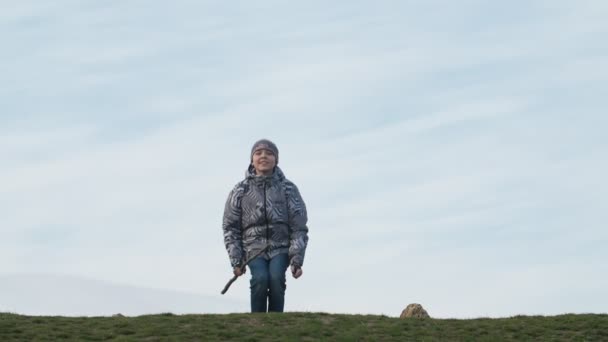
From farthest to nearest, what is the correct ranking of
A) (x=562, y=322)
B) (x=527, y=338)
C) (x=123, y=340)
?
(x=562, y=322) → (x=527, y=338) → (x=123, y=340)

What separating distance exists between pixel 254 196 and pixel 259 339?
306 cm

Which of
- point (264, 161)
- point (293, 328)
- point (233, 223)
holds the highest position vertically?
point (264, 161)

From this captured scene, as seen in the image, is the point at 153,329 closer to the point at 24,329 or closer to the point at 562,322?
the point at 24,329

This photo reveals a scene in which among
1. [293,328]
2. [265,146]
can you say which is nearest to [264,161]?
[265,146]

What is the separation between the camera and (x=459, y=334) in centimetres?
2028

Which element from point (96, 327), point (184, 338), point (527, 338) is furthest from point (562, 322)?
point (96, 327)

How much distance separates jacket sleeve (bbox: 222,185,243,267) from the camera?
21.0 metres

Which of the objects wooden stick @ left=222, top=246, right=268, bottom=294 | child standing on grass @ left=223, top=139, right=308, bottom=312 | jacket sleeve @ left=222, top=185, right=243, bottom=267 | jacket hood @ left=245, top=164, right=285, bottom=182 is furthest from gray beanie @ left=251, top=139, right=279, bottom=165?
wooden stick @ left=222, top=246, right=268, bottom=294

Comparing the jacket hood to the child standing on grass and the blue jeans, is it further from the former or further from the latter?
the blue jeans

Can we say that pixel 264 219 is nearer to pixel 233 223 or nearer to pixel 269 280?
pixel 233 223

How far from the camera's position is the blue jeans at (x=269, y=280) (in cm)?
2056

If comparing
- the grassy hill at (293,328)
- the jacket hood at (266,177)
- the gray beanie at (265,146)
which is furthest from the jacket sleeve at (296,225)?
the grassy hill at (293,328)

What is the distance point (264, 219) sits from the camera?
2103 centimetres

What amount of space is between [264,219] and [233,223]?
59 centimetres
